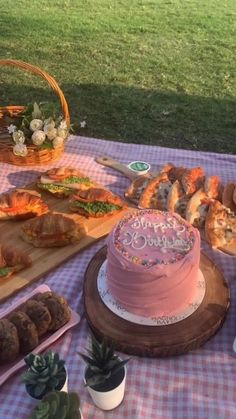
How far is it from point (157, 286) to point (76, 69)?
21.2ft

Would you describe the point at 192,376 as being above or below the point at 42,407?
below

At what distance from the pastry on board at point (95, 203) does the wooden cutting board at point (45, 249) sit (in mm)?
50

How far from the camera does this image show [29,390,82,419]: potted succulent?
1859 millimetres

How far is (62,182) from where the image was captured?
12.0ft

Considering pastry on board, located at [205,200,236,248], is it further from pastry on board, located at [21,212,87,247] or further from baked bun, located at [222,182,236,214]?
pastry on board, located at [21,212,87,247]

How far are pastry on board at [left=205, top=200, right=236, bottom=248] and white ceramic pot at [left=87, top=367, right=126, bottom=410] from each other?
1300 millimetres

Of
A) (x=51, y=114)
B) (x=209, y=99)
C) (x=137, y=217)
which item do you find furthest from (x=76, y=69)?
(x=137, y=217)

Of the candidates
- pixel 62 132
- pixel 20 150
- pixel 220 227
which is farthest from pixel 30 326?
pixel 62 132

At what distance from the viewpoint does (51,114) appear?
413 centimetres

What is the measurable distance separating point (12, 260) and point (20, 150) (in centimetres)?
128

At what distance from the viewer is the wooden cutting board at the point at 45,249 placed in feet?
9.48

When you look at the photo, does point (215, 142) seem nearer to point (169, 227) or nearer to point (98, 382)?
point (169, 227)

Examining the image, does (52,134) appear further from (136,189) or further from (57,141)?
(136,189)

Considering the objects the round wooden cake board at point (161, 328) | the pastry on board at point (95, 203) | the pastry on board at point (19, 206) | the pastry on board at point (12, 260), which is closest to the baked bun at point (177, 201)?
the pastry on board at point (95, 203)
